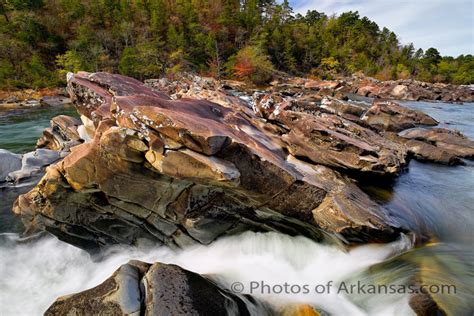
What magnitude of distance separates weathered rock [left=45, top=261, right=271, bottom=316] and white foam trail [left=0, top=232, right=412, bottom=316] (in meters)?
1.26

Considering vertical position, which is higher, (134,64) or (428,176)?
(428,176)

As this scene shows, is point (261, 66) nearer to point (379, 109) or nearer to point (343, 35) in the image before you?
point (379, 109)

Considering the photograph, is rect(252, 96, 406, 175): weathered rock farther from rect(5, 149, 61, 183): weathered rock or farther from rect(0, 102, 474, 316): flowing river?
rect(5, 149, 61, 183): weathered rock

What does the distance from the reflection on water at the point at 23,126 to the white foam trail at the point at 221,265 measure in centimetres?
1021

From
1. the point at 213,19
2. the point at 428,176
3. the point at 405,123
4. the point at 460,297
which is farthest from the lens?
the point at 213,19

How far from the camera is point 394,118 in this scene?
17609 mm

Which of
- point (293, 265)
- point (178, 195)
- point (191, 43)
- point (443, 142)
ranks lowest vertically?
point (293, 265)

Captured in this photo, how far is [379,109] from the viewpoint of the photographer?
1820cm

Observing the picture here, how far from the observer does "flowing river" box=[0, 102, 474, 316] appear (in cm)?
520

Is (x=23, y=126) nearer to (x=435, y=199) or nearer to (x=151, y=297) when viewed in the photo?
(x=151, y=297)

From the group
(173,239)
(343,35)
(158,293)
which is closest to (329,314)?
(158,293)

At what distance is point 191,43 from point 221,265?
6443 centimetres

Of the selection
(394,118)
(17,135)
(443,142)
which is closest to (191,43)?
(17,135)

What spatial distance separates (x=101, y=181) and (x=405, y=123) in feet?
60.4
